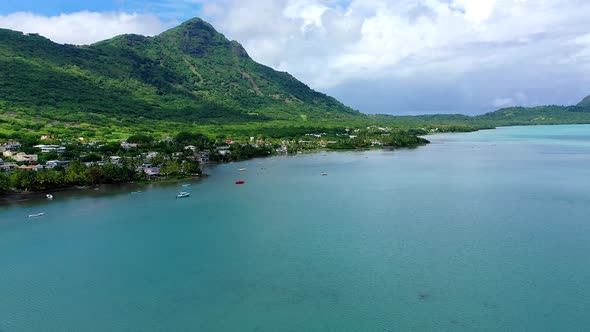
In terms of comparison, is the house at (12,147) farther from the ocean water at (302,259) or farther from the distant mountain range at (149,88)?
the ocean water at (302,259)

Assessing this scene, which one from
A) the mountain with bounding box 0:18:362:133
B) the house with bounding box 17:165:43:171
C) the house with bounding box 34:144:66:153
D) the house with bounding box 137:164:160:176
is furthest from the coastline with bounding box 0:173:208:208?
the mountain with bounding box 0:18:362:133

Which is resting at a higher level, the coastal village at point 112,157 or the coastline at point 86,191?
the coastal village at point 112,157

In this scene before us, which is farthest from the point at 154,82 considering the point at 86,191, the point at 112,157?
the point at 86,191

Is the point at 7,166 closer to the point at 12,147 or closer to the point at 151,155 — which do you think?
the point at 12,147

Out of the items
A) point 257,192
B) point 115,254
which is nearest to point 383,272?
point 115,254

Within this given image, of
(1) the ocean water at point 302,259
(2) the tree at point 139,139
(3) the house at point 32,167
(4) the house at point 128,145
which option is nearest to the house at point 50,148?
(4) the house at point 128,145

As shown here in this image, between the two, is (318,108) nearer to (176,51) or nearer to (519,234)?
(176,51)

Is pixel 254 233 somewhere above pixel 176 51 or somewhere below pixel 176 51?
below
